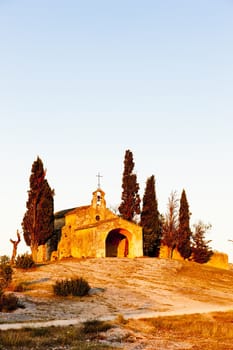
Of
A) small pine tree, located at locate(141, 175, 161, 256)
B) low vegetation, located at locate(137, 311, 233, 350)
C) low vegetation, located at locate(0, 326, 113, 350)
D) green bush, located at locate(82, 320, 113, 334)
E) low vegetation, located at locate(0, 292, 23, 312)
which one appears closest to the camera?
low vegetation, located at locate(0, 326, 113, 350)

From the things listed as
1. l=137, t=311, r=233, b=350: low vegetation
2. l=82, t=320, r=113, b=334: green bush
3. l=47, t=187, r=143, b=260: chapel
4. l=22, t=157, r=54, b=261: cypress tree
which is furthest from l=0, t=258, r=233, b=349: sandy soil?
l=22, t=157, r=54, b=261: cypress tree

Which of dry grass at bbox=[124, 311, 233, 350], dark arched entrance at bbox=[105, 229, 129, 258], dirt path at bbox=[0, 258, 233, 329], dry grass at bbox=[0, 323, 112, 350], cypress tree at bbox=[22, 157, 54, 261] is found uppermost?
cypress tree at bbox=[22, 157, 54, 261]

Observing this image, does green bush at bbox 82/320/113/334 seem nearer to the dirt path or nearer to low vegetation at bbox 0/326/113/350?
low vegetation at bbox 0/326/113/350

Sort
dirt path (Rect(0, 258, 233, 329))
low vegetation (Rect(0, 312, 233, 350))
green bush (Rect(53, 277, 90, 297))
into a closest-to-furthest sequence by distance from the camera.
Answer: low vegetation (Rect(0, 312, 233, 350)) < dirt path (Rect(0, 258, 233, 329)) < green bush (Rect(53, 277, 90, 297))

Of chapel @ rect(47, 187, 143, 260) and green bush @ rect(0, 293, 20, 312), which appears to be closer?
green bush @ rect(0, 293, 20, 312)

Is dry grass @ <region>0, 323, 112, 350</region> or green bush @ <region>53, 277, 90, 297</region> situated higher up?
green bush @ <region>53, 277, 90, 297</region>

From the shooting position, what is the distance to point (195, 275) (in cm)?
4050

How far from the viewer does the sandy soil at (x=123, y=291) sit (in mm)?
20266

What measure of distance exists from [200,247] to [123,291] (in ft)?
98.3

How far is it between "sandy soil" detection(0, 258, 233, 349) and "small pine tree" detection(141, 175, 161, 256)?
24.2 ft

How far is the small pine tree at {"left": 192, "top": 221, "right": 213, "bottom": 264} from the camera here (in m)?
56.1

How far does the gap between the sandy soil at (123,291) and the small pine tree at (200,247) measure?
10038mm

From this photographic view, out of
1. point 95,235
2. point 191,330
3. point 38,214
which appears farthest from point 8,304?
point 38,214

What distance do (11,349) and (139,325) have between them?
20.8 ft
